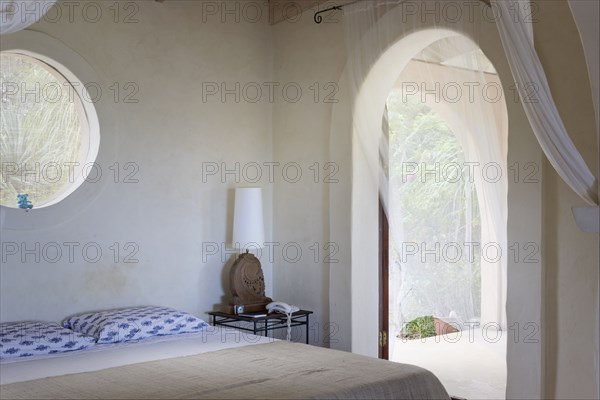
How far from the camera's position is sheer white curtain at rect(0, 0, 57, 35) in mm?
2797

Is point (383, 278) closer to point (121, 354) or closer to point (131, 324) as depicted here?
point (131, 324)

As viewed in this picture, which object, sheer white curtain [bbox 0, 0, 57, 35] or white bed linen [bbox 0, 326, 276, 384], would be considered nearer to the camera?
sheer white curtain [bbox 0, 0, 57, 35]

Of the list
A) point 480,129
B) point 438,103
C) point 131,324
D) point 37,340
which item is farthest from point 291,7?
point 37,340

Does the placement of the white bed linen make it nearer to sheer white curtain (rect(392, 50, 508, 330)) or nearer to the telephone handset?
the telephone handset

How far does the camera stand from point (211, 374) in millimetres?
3307

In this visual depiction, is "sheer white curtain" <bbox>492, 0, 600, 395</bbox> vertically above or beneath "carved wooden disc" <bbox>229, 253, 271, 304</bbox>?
above

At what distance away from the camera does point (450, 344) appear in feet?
21.2

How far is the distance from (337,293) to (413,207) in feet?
2.57

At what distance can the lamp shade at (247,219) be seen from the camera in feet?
16.1

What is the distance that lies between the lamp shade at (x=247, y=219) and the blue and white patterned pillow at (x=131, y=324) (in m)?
0.71

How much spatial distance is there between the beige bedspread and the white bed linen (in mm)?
137

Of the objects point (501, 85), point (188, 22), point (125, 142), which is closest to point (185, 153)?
point (125, 142)

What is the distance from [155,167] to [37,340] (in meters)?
1.48

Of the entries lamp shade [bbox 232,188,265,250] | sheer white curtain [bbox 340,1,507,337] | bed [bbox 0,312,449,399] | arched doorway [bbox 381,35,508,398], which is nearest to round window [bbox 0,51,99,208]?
lamp shade [bbox 232,188,265,250]
